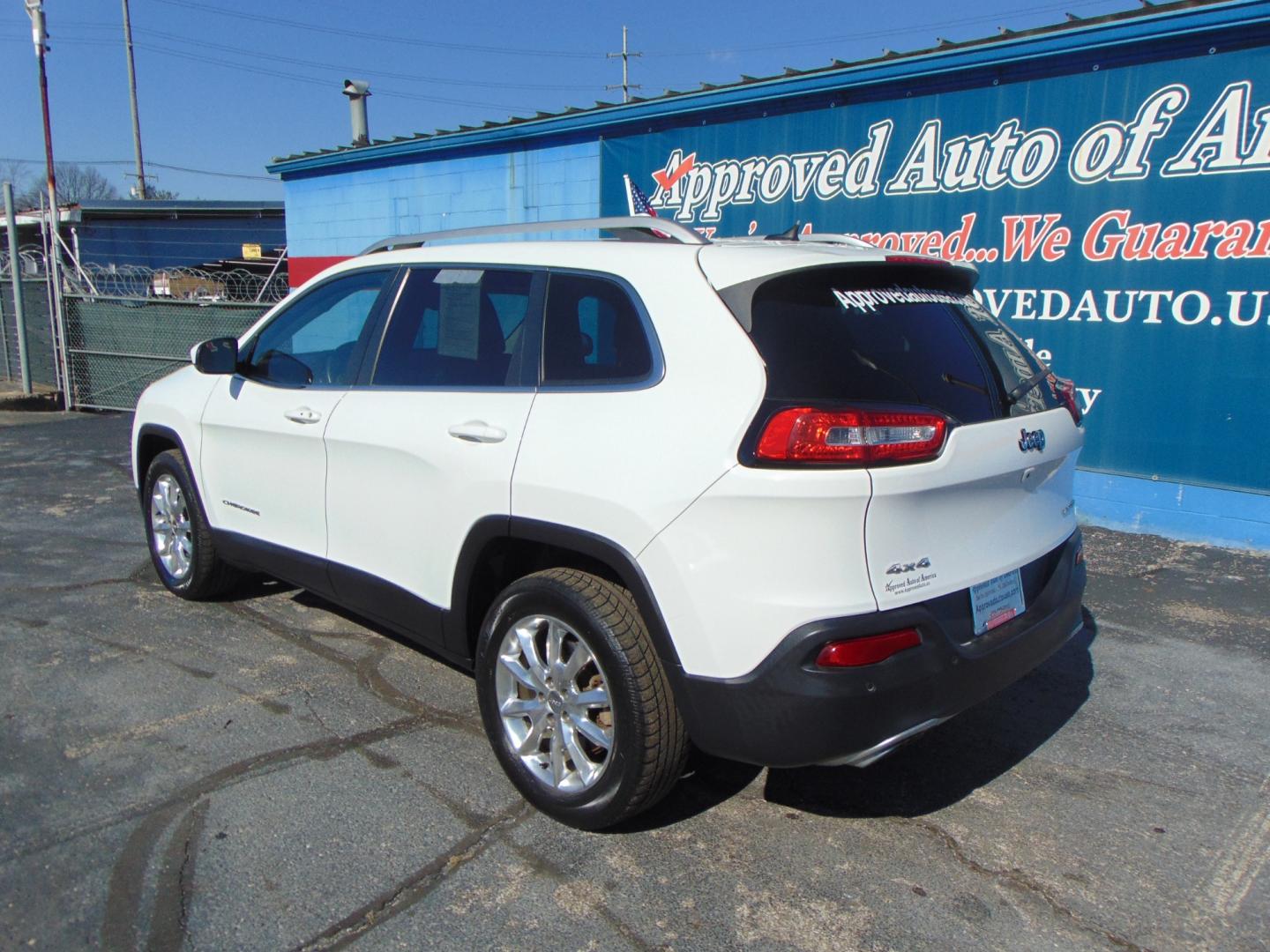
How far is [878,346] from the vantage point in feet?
9.34

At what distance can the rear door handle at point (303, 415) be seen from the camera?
4.00 m

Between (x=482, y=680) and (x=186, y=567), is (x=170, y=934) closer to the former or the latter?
(x=482, y=680)

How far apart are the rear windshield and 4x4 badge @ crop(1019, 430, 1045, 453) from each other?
9cm

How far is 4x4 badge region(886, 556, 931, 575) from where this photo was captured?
2.59 meters

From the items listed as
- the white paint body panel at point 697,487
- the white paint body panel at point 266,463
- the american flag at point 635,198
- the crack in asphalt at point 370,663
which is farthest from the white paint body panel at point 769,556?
the american flag at point 635,198

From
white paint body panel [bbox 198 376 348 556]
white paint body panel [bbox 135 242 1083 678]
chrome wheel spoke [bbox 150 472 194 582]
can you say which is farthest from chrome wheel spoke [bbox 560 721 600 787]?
chrome wheel spoke [bbox 150 472 194 582]

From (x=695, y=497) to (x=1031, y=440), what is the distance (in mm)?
1158

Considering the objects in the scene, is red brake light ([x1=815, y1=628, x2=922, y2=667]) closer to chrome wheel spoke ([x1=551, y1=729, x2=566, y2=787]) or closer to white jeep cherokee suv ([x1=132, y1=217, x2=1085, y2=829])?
white jeep cherokee suv ([x1=132, y1=217, x2=1085, y2=829])

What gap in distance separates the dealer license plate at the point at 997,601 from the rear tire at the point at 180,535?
365cm

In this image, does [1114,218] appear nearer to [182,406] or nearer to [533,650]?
[533,650]

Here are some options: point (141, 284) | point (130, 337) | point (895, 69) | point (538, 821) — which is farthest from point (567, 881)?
point (141, 284)

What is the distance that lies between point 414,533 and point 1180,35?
5876 millimetres

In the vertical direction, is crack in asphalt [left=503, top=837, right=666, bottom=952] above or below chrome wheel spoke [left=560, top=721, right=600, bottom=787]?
below

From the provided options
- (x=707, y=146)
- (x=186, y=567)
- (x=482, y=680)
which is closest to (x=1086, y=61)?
(x=707, y=146)
